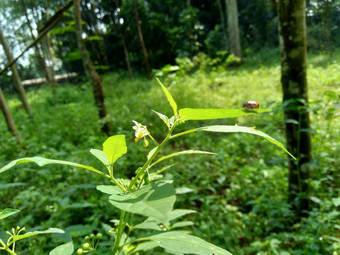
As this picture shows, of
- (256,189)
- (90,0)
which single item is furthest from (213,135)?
(90,0)

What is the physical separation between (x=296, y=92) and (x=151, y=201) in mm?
1797

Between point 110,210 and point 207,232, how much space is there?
0.80 m

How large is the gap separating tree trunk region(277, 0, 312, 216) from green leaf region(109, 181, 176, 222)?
5.14 ft

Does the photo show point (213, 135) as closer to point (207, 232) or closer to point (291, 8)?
point (207, 232)

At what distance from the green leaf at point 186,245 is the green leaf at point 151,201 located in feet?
0.39

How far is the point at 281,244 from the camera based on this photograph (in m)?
1.66

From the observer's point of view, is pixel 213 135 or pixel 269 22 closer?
pixel 213 135

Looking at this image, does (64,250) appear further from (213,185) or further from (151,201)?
(213,185)

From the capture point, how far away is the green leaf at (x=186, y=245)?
0.38 meters

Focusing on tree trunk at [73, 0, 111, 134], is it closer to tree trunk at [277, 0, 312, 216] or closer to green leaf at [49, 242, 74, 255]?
tree trunk at [277, 0, 312, 216]

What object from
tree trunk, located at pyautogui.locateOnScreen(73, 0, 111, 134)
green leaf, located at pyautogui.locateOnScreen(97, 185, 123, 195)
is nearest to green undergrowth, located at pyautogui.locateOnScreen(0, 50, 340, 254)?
tree trunk, located at pyautogui.locateOnScreen(73, 0, 111, 134)

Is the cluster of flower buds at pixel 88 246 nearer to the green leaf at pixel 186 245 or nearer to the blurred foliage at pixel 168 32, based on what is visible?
the green leaf at pixel 186 245

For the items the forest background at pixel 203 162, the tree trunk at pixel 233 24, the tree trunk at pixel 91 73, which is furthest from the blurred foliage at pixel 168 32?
the tree trunk at pixel 91 73

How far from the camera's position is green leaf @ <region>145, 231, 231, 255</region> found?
0.38 meters
